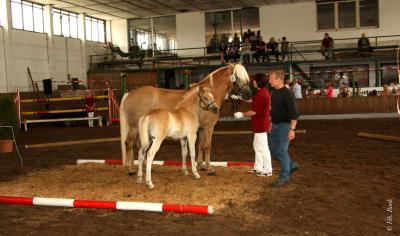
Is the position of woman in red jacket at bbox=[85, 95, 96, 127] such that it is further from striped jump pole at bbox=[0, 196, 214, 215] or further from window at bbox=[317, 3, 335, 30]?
window at bbox=[317, 3, 335, 30]

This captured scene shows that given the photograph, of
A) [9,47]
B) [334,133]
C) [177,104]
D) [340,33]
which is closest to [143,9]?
[9,47]

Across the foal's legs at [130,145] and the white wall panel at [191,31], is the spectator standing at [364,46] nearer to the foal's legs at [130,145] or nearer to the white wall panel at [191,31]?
the white wall panel at [191,31]

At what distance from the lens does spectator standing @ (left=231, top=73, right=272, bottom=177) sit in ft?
25.5

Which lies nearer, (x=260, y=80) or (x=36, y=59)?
(x=260, y=80)

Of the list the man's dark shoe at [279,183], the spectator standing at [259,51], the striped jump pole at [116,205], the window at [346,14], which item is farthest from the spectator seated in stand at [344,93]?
the striped jump pole at [116,205]

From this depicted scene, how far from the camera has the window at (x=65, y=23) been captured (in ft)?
100

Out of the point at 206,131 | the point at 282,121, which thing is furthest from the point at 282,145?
the point at 206,131

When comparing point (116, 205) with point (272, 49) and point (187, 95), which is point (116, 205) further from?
point (272, 49)

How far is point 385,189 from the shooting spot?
22.8ft

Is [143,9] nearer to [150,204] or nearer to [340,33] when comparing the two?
[340,33]

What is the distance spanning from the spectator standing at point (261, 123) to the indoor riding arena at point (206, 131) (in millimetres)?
42

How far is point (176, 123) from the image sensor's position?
7.22m

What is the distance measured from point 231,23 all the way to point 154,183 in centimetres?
2843

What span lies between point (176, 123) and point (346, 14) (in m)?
27.7
